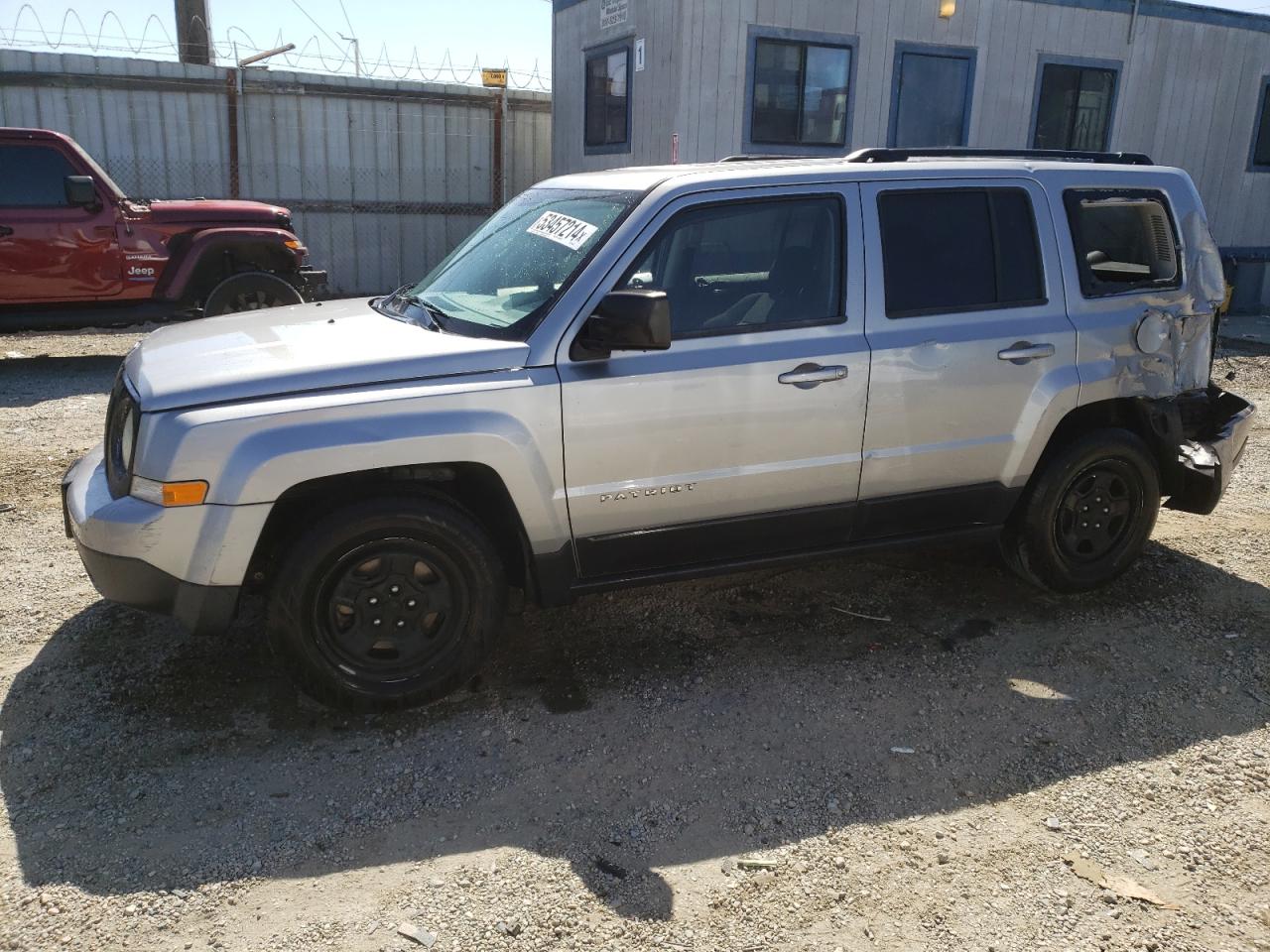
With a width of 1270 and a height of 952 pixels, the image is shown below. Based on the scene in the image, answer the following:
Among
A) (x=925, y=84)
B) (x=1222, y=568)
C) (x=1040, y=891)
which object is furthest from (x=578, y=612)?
(x=925, y=84)

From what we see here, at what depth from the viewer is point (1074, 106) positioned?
13906 mm

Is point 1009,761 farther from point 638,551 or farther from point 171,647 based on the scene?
point 171,647

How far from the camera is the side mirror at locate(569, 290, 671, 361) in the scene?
3.48 m

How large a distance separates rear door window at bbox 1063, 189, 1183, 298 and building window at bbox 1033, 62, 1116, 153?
9880 millimetres

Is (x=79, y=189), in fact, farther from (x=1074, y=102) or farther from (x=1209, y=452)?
(x=1074, y=102)

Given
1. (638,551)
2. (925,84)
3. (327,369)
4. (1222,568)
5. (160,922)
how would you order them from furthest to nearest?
(925,84), (1222,568), (638,551), (327,369), (160,922)

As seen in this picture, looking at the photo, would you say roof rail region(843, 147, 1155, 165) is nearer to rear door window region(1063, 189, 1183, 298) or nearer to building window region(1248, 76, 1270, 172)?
rear door window region(1063, 189, 1183, 298)

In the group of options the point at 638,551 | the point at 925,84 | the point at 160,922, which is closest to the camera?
the point at 160,922

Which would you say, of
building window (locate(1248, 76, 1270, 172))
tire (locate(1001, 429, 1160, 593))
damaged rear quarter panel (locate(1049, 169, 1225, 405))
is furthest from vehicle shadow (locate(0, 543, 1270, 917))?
building window (locate(1248, 76, 1270, 172))

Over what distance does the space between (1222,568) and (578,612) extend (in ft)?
10.7

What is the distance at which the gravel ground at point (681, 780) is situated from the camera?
9.17 feet

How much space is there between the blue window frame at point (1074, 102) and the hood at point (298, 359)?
476 inches

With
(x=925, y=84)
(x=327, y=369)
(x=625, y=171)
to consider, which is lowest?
(x=327, y=369)

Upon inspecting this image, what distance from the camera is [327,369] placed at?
3477mm
